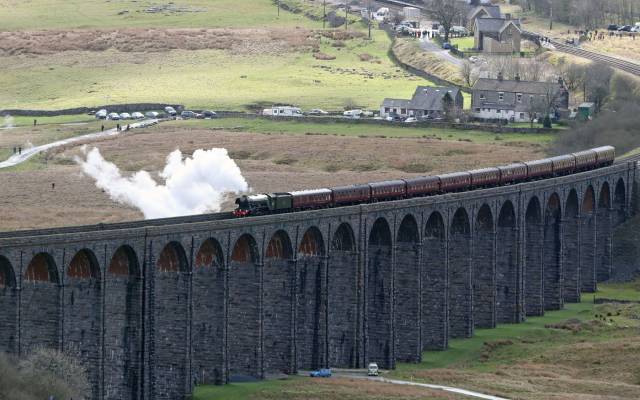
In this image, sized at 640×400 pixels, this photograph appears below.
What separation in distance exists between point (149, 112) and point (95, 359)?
116 metres

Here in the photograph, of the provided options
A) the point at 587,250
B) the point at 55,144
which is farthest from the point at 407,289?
the point at 55,144

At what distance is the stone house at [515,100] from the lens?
194 metres

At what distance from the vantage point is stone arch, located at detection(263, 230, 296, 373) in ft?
316

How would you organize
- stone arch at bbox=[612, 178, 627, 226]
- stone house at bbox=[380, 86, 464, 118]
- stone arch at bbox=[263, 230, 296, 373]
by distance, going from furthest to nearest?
1. stone house at bbox=[380, 86, 464, 118]
2. stone arch at bbox=[612, 178, 627, 226]
3. stone arch at bbox=[263, 230, 296, 373]

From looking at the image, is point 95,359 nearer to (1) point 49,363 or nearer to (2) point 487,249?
(1) point 49,363

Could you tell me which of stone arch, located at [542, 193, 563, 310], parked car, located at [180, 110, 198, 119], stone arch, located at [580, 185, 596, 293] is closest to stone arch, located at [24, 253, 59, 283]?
stone arch, located at [542, 193, 563, 310]

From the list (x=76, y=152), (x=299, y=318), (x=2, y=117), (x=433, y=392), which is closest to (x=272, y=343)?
(x=299, y=318)

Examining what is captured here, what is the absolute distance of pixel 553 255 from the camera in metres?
129

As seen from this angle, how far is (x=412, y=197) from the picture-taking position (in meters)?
111

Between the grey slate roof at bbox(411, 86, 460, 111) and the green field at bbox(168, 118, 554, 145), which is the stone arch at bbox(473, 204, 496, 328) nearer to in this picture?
the green field at bbox(168, 118, 554, 145)

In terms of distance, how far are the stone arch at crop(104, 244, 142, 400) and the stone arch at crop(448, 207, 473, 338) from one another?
33371 mm

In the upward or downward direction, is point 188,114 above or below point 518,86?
below

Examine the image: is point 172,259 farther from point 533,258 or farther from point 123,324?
point 533,258

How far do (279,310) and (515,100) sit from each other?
104 meters
